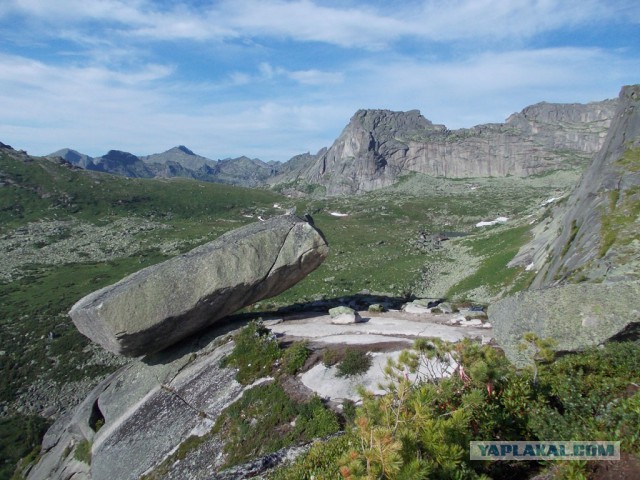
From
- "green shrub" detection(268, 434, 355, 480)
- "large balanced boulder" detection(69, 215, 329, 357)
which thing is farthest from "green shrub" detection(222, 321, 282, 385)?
"green shrub" detection(268, 434, 355, 480)

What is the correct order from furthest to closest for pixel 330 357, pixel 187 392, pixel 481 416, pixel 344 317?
1. pixel 344 317
2. pixel 187 392
3. pixel 330 357
4. pixel 481 416

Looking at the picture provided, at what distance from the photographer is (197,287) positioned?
20.2 meters

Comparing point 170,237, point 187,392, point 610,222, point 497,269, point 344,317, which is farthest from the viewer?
point 170,237

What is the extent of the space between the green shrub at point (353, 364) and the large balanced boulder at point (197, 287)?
725 cm

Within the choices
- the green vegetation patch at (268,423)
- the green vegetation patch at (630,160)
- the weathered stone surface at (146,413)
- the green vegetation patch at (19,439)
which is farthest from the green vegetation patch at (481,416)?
the green vegetation patch at (630,160)

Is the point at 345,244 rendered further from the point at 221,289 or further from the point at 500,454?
the point at 500,454

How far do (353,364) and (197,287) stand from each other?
8.81 meters

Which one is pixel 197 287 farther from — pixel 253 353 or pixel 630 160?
pixel 630 160

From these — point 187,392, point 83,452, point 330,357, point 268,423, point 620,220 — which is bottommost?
point 83,452

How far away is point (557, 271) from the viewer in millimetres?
23375

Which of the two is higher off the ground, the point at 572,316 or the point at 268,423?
the point at 572,316

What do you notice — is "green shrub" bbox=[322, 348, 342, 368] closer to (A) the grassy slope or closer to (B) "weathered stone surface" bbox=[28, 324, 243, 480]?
(B) "weathered stone surface" bbox=[28, 324, 243, 480]

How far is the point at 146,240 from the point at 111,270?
1037 inches

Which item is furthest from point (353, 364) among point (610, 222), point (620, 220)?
point (620, 220)
